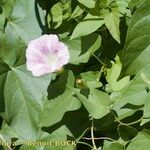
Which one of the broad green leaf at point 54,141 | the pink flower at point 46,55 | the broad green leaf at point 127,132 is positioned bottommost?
the broad green leaf at point 54,141

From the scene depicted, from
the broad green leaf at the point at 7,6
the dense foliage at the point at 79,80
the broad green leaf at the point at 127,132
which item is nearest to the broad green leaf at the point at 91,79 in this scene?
the dense foliage at the point at 79,80

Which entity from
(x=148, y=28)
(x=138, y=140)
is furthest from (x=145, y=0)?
(x=138, y=140)

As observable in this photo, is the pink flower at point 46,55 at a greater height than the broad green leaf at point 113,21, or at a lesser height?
lesser

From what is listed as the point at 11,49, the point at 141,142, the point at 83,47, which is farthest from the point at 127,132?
the point at 11,49

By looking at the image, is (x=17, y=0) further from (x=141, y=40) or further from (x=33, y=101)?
(x=141, y=40)

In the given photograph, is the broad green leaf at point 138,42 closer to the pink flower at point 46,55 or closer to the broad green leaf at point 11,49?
the pink flower at point 46,55

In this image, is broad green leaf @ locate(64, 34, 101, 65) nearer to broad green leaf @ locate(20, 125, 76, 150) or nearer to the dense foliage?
the dense foliage

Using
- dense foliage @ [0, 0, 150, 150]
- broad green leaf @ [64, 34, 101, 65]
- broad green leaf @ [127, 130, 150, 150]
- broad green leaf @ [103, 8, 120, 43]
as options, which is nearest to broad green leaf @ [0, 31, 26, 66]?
dense foliage @ [0, 0, 150, 150]

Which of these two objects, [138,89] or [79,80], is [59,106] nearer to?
[79,80]
